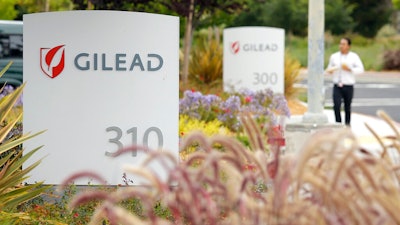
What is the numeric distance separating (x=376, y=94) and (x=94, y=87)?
25579 millimetres

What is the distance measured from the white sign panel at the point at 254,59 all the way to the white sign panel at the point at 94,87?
13.0 metres

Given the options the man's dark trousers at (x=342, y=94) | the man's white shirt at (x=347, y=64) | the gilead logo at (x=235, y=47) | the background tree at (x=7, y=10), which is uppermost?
the background tree at (x=7, y=10)

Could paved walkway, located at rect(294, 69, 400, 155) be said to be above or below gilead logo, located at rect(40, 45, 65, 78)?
below

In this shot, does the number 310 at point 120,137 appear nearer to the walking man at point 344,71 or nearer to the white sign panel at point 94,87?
the white sign panel at point 94,87

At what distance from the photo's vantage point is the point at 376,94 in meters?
34.4

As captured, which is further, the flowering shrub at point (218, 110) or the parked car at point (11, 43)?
the parked car at point (11, 43)

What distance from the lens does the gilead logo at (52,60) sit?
31.2 ft

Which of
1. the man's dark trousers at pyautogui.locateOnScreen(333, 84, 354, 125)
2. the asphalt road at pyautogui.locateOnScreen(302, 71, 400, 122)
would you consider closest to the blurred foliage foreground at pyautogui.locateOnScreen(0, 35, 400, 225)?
the man's dark trousers at pyautogui.locateOnScreen(333, 84, 354, 125)

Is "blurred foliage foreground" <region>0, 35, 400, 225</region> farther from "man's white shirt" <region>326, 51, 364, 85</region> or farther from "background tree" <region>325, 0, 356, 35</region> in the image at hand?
"background tree" <region>325, 0, 356, 35</region>

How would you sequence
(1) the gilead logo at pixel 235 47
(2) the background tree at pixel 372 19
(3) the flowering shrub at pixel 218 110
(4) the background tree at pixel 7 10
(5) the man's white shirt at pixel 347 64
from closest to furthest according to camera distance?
(3) the flowering shrub at pixel 218 110, (5) the man's white shirt at pixel 347 64, (1) the gilead logo at pixel 235 47, (4) the background tree at pixel 7 10, (2) the background tree at pixel 372 19

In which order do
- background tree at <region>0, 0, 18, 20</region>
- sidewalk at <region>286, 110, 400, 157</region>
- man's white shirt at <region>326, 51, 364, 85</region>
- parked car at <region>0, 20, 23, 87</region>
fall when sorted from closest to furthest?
sidewalk at <region>286, 110, 400, 157</region>, man's white shirt at <region>326, 51, 364, 85</region>, parked car at <region>0, 20, 23, 87</region>, background tree at <region>0, 0, 18, 20</region>

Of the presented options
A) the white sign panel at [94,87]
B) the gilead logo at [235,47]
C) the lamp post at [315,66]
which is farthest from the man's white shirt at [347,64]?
the white sign panel at [94,87]

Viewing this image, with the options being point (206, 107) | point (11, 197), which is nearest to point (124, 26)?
point (11, 197)

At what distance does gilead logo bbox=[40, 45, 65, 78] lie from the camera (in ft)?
31.2
